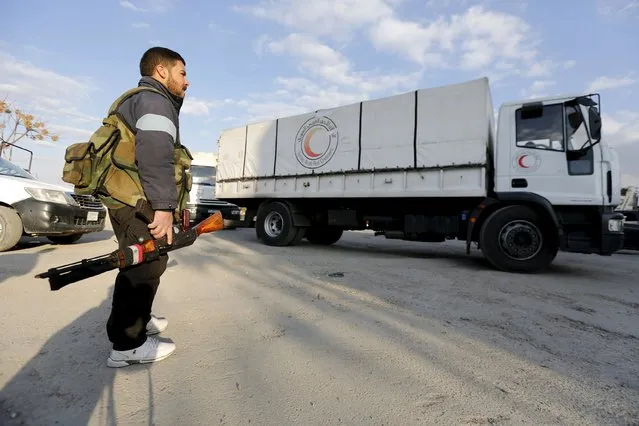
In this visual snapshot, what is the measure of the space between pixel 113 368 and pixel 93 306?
1.25m

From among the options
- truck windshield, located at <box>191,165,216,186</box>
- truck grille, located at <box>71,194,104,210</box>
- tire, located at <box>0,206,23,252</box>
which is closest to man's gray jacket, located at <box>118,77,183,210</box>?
tire, located at <box>0,206,23,252</box>

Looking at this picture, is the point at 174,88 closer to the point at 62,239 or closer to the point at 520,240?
the point at 520,240

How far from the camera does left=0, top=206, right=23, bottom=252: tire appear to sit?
503 centimetres

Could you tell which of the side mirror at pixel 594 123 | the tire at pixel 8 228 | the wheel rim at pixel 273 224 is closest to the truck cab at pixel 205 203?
the wheel rim at pixel 273 224

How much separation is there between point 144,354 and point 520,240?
5.14 meters

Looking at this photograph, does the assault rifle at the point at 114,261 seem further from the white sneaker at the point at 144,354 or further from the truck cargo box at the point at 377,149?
the truck cargo box at the point at 377,149

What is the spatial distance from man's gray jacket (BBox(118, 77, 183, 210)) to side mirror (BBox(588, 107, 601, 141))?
563cm

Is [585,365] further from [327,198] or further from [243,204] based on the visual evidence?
[243,204]

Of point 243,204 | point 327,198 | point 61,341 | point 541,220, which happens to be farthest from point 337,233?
point 61,341

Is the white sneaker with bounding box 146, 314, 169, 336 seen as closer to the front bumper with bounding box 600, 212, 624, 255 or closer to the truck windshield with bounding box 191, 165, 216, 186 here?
the front bumper with bounding box 600, 212, 624, 255

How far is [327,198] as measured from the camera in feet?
23.4

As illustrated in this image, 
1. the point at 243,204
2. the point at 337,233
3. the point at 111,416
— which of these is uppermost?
the point at 243,204

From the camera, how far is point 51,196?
215 inches

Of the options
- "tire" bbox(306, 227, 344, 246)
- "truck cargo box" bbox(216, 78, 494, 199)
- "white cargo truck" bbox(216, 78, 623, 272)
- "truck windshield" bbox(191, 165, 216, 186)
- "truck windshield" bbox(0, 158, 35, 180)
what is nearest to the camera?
"white cargo truck" bbox(216, 78, 623, 272)
